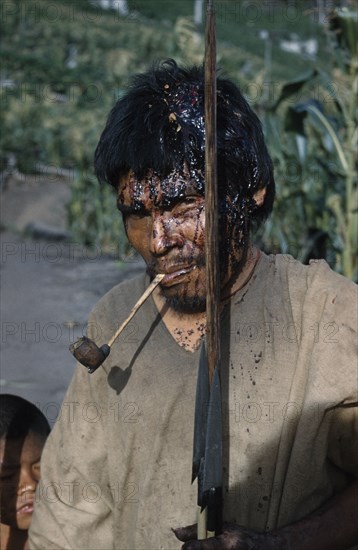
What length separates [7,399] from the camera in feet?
10.00

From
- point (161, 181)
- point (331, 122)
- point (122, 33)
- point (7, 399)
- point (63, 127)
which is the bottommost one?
point (7, 399)

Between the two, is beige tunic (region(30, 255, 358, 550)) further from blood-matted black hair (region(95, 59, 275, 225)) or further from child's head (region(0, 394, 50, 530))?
child's head (region(0, 394, 50, 530))

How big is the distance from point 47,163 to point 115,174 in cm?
1452

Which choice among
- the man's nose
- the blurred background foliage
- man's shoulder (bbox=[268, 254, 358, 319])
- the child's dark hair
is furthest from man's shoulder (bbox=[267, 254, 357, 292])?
the child's dark hair

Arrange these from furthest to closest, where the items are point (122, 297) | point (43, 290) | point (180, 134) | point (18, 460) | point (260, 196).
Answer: point (43, 290)
point (18, 460)
point (122, 297)
point (260, 196)
point (180, 134)

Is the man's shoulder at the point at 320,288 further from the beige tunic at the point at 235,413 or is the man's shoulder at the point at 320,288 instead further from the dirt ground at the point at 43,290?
the dirt ground at the point at 43,290

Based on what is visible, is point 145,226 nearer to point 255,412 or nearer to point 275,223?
point 255,412

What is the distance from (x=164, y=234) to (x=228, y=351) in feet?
0.89

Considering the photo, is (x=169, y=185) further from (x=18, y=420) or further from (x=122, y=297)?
(x=18, y=420)

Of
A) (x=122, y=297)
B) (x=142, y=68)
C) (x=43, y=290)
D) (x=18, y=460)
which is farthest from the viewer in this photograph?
(x=142, y=68)

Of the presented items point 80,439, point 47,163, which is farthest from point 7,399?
point 47,163

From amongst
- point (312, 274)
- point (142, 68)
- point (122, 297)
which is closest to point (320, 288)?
point (312, 274)

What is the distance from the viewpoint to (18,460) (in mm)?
2957

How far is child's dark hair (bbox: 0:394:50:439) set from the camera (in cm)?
296
